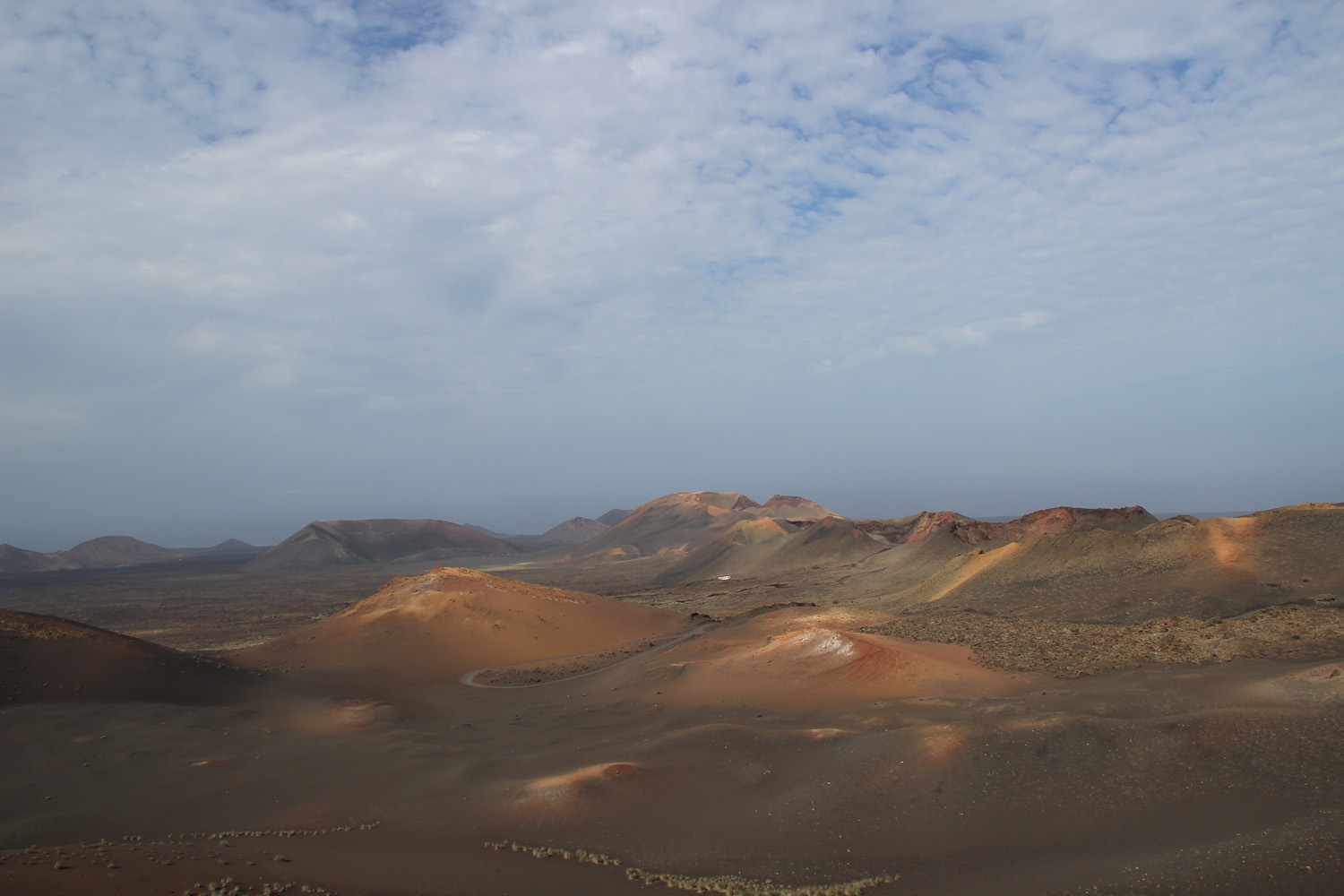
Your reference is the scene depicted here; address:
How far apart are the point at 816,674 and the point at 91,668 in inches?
722

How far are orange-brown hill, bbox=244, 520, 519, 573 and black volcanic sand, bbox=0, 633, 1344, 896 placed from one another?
10334 centimetres

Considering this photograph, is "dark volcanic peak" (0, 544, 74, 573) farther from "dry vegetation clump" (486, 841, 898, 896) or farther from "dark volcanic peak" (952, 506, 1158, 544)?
"dry vegetation clump" (486, 841, 898, 896)

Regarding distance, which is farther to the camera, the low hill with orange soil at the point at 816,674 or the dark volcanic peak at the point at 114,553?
the dark volcanic peak at the point at 114,553

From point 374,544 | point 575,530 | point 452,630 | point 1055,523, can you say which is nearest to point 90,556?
point 374,544

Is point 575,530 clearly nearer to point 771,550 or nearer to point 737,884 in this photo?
point 771,550

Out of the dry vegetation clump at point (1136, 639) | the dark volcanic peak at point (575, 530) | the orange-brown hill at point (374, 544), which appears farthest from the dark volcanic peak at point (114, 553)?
the dry vegetation clump at point (1136, 639)

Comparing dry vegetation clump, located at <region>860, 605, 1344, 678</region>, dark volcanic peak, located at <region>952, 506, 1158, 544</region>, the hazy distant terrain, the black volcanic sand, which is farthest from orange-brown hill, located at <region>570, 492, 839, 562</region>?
the black volcanic sand

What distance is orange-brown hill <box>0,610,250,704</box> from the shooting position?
53.9ft

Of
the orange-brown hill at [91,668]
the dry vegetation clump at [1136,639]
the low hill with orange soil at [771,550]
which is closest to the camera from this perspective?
the orange-brown hill at [91,668]

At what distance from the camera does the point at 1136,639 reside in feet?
65.3

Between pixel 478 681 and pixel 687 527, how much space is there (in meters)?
92.4

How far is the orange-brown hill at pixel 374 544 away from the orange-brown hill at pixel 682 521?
25950 mm

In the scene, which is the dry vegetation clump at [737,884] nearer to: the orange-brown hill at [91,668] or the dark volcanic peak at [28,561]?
the orange-brown hill at [91,668]

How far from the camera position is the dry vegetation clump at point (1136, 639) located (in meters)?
17.1
